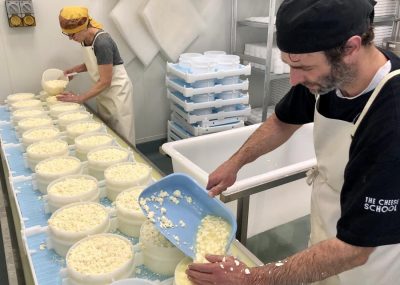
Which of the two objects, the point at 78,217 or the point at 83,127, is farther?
the point at 83,127

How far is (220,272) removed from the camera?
1.04 metres

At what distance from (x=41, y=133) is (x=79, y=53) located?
1.49m

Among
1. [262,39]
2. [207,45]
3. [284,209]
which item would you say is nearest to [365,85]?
[284,209]

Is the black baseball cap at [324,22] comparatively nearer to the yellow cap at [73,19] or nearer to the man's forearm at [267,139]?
the man's forearm at [267,139]

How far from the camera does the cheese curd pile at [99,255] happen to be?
1188 millimetres

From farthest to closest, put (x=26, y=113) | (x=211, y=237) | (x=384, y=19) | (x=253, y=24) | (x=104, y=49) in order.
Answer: (x=384, y=19)
(x=253, y=24)
(x=104, y=49)
(x=26, y=113)
(x=211, y=237)

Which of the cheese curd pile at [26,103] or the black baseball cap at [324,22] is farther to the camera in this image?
the cheese curd pile at [26,103]

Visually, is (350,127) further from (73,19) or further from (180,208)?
(73,19)

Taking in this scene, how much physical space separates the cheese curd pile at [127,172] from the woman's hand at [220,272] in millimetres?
699

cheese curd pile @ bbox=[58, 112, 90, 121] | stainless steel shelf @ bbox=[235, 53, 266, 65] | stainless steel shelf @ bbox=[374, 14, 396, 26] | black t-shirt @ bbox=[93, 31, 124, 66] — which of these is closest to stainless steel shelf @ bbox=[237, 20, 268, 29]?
stainless steel shelf @ bbox=[235, 53, 266, 65]

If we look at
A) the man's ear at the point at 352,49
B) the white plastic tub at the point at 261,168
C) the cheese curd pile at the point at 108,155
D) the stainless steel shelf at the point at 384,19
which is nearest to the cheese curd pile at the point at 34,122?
the cheese curd pile at the point at 108,155

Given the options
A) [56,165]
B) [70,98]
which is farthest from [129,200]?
[70,98]

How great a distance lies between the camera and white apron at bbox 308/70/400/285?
4.19ft

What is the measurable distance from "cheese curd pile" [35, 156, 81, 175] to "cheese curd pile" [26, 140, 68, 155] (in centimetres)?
10
